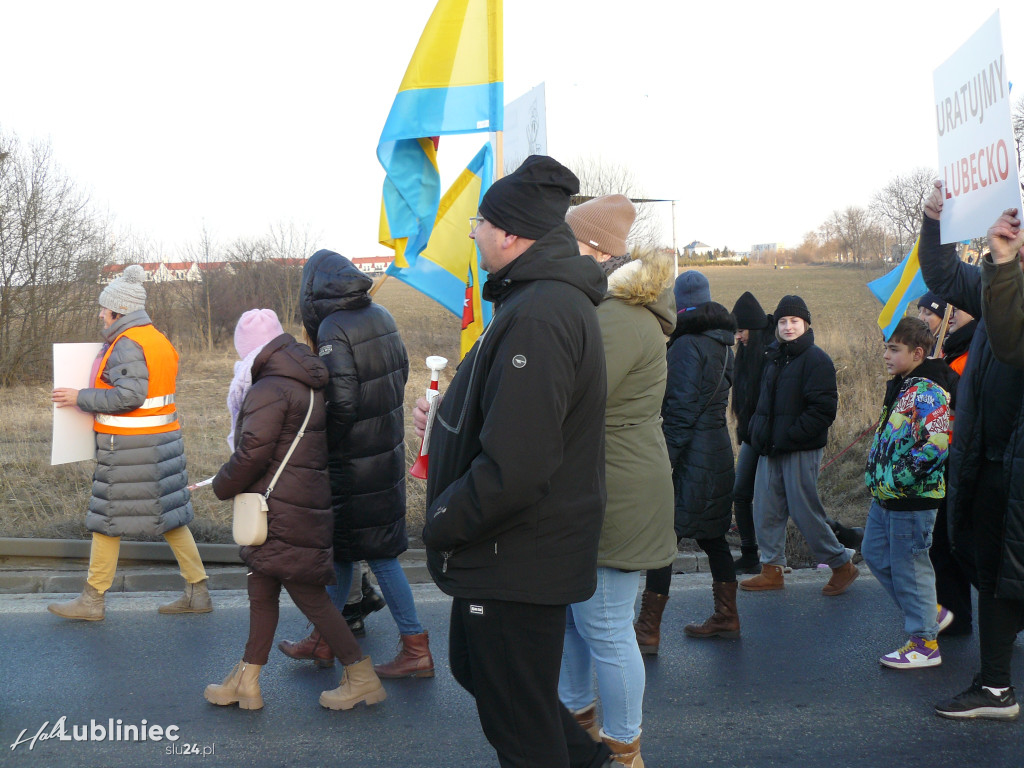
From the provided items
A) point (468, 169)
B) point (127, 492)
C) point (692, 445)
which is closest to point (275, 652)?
point (127, 492)

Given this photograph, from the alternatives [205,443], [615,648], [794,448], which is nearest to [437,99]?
[794,448]

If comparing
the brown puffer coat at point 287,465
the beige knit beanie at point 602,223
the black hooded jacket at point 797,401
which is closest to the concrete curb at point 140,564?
the black hooded jacket at point 797,401

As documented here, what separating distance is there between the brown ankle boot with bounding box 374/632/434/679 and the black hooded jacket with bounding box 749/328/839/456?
276 centimetres

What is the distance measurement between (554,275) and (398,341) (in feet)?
6.87

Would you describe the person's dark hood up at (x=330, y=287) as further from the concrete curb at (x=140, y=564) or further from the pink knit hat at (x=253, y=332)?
the concrete curb at (x=140, y=564)

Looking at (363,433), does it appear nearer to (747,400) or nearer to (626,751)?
(626,751)

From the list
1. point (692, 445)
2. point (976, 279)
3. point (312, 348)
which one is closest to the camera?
point (976, 279)

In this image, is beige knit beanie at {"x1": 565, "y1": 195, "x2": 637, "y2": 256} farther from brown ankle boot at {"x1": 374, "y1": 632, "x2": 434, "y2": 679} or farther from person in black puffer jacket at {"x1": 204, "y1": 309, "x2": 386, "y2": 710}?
brown ankle boot at {"x1": 374, "y1": 632, "x2": 434, "y2": 679}

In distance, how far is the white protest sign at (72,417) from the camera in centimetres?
525

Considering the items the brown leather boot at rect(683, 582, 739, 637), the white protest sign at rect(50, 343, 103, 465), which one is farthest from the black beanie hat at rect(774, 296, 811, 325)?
the white protest sign at rect(50, 343, 103, 465)

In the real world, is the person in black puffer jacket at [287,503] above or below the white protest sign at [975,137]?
Answer: below

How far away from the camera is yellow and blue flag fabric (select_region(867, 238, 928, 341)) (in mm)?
6820

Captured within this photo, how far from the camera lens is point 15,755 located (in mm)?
3486

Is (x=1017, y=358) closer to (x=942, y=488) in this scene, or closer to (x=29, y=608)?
(x=942, y=488)
